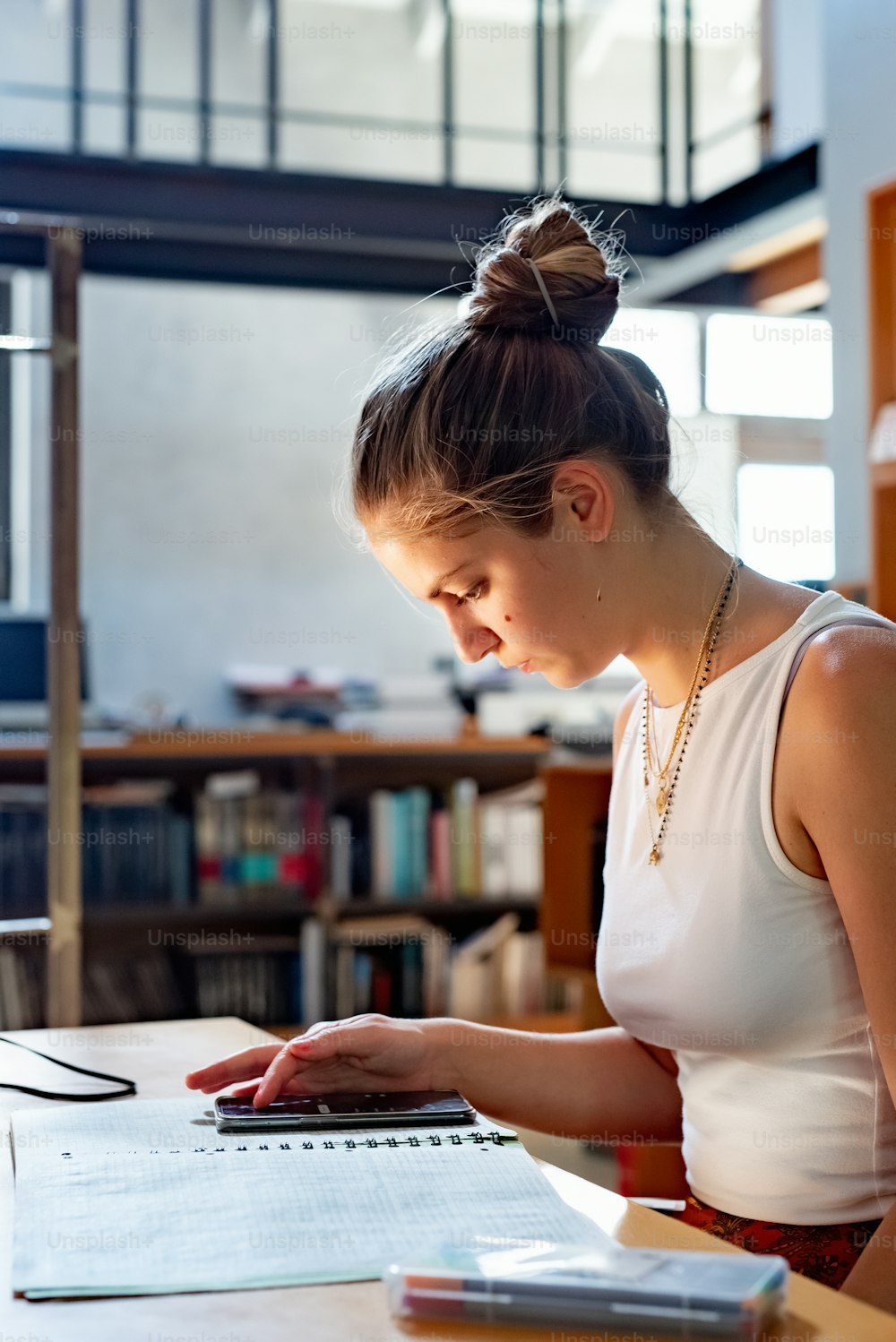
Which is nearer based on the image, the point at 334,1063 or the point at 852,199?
the point at 334,1063

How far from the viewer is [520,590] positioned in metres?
1.17

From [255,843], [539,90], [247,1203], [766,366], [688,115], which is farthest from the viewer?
[766,366]

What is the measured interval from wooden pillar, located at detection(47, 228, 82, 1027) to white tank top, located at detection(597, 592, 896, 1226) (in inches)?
43.9

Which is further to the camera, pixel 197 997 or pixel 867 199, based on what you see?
pixel 197 997

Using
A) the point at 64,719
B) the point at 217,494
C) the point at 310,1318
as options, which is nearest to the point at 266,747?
the point at 64,719

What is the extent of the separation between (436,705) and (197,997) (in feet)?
4.18

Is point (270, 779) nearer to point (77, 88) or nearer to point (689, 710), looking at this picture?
point (77, 88)

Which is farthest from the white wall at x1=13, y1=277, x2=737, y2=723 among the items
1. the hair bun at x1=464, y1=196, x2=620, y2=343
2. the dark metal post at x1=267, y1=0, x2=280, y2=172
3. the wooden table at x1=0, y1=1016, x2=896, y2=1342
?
the wooden table at x1=0, y1=1016, x2=896, y2=1342

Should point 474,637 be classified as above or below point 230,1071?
above

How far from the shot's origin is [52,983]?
2029 millimetres

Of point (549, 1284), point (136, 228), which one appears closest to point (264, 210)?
point (136, 228)

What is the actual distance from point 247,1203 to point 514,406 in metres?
0.66

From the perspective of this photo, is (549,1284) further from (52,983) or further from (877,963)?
(52,983)

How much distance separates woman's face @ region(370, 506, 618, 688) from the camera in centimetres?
116
